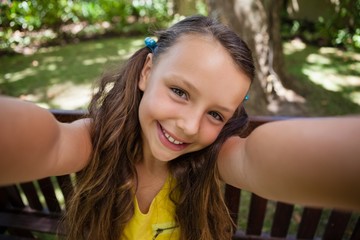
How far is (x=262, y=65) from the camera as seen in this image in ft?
13.9

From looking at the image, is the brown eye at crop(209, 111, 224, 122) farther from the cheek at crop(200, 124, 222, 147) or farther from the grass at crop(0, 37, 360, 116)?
the grass at crop(0, 37, 360, 116)

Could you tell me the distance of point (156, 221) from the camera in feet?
5.10

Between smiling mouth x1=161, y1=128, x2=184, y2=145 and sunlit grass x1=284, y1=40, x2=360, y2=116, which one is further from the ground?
smiling mouth x1=161, y1=128, x2=184, y2=145

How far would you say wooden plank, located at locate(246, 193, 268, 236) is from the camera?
6.40ft

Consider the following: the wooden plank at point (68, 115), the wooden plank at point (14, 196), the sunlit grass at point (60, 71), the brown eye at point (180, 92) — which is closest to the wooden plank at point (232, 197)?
the brown eye at point (180, 92)

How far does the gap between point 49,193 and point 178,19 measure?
4758 millimetres

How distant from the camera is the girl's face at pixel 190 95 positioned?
1.15 meters

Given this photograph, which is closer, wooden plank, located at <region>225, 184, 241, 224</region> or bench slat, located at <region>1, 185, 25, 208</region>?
wooden plank, located at <region>225, 184, 241, 224</region>

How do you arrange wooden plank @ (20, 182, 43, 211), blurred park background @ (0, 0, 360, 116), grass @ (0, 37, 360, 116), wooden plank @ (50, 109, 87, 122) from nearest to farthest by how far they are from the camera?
wooden plank @ (50, 109, 87, 122) < wooden plank @ (20, 182, 43, 211) < blurred park background @ (0, 0, 360, 116) < grass @ (0, 37, 360, 116)

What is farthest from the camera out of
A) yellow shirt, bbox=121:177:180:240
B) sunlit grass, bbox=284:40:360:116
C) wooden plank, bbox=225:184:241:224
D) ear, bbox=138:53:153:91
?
sunlit grass, bbox=284:40:360:116

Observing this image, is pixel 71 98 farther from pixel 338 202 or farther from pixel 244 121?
pixel 338 202

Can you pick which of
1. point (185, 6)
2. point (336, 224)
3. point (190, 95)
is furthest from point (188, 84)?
point (185, 6)

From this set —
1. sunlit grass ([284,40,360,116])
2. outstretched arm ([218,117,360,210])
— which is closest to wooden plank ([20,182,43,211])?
outstretched arm ([218,117,360,210])

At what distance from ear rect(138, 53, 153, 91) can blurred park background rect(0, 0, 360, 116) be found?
31cm
